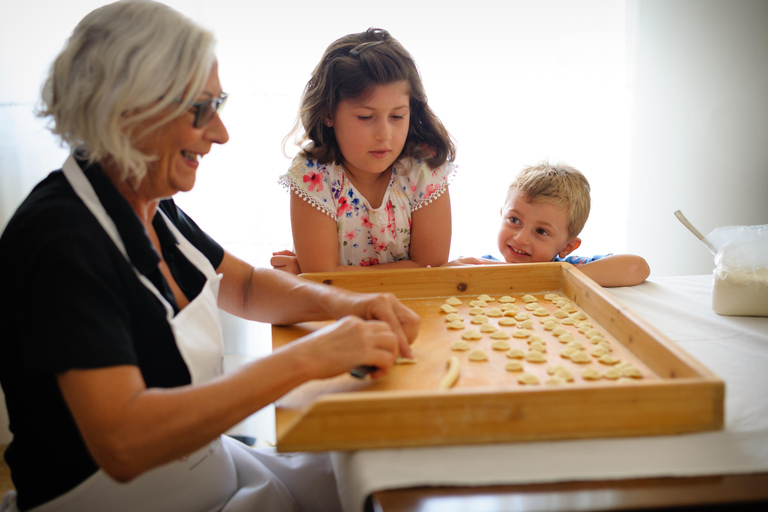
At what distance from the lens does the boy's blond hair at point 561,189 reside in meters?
1.76

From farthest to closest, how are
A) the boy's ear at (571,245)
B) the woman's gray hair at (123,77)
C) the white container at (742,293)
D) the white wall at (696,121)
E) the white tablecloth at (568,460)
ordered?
the white wall at (696,121) < the boy's ear at (571,245) < the white container at (742,293) < the woman's gray hair at (123,77) < the white tablecloth at (568,460)

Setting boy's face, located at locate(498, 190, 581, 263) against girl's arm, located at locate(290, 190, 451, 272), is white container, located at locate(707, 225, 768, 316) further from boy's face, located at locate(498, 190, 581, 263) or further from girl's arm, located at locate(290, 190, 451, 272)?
girl's arm, located at locate(290, 190, 451, 272)

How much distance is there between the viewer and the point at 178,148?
1.01 meters

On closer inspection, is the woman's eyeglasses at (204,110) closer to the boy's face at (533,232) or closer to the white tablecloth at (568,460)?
the white tablecloth at (568,460)

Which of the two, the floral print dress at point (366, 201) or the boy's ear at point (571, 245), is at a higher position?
the floral print dress at point (366, 201)

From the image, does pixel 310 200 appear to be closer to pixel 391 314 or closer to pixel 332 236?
pixel 332 236

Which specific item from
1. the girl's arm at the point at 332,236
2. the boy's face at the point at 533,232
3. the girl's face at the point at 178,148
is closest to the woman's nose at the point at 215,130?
the girl's face at the point at 178,148

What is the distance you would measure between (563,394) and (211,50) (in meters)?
0.80

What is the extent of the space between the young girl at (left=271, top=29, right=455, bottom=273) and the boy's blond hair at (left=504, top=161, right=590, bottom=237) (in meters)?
0.26

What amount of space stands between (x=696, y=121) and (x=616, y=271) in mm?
1621

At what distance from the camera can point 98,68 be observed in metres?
0.89

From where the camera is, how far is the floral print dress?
175 centimetres

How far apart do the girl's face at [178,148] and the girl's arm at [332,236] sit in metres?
0.64

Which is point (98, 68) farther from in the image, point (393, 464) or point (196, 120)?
point (393, 464)
